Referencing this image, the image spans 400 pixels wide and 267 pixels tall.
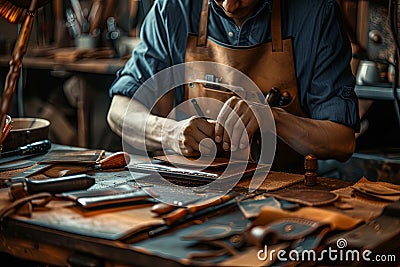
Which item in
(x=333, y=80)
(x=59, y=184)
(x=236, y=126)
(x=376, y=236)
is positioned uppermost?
(x=333, y=80)

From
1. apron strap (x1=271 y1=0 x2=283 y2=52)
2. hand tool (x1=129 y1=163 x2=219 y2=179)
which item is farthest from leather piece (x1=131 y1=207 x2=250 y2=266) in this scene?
apron strap (x1=271 y1=0 x2=283 y2=52)

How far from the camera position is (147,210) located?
6.19ft

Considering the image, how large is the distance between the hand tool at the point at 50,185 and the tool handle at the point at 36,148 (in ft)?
1.69

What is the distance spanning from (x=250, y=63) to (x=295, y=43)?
0.70ft

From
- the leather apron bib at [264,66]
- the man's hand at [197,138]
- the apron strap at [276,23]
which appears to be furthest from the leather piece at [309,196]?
the apron strap at [276,23]

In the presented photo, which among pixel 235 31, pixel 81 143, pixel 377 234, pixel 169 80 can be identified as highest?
pixel 235 31

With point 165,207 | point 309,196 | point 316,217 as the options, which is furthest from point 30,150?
point 316,217

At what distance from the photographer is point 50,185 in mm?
2021

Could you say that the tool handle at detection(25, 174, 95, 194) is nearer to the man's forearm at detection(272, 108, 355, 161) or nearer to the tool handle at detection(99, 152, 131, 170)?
the tool handle at detection(99, 152, 131, 170)

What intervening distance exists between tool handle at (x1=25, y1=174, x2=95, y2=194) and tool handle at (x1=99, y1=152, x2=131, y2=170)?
0.30 m

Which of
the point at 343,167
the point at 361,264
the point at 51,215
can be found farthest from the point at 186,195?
the point at 343,167

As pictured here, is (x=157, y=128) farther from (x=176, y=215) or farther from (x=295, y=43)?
(x=176, y=215)

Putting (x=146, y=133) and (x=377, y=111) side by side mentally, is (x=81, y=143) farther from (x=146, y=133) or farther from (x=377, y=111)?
(x=146, y=133)

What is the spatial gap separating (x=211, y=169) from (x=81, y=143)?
3.73 meters
